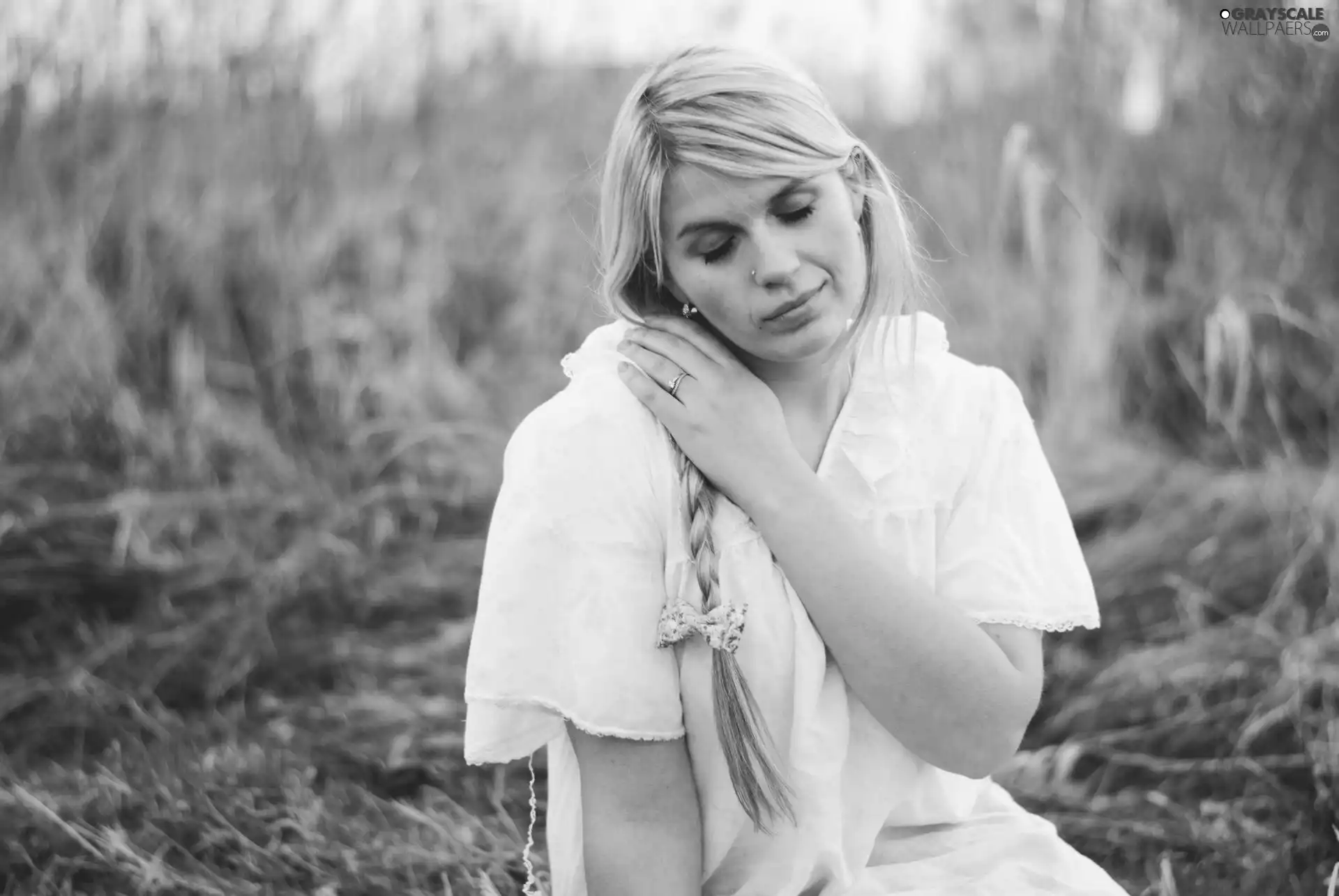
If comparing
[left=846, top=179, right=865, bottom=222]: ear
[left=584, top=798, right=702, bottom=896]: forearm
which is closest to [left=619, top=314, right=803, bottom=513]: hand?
[left=846, top=179, right=865, bottom=222]: ear

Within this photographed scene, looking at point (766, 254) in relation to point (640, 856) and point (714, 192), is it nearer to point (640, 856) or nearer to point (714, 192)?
point (714, 192)

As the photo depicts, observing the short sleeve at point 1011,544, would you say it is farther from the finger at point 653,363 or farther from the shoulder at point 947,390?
the finger at point 653,363

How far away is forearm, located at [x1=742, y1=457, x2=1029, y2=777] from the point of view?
1252 mm

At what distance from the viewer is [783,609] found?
131cm

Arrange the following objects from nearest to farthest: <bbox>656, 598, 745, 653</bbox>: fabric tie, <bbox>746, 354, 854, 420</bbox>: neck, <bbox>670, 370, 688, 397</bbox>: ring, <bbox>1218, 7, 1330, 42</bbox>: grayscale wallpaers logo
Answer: <bbox>656, 598, 745, 653</bbox>: fabric tie < <bbox>670, 370, 688, 397</bbox>: ring < <bbox>746, 354, 854, 420</bbox>: neck < <bbox>1218, 7, 1330, 42</bbox>: grayscale wallpaers logo

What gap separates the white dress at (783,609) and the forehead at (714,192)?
8.8 inches

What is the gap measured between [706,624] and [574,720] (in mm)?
174

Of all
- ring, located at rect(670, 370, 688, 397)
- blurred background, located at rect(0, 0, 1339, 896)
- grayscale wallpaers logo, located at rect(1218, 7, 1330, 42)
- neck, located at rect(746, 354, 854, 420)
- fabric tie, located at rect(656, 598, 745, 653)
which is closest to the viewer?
fabric tie, located at rect(656, 598, 745, 653)

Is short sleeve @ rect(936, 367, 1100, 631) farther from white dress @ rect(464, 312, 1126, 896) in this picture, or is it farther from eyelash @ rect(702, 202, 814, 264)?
eyelash @ rect(702, 202, 814, 264)

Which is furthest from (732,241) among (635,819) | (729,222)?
(635,819)

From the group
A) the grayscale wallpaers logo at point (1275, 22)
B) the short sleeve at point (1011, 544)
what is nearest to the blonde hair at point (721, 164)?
the short sleeve at point (1011, 544)

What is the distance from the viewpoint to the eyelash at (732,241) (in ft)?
4.30

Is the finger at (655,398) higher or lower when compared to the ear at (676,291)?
lower

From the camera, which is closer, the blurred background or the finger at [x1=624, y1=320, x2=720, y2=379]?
the finger at [x1=624, y1=320, x2=720, y2=379]
